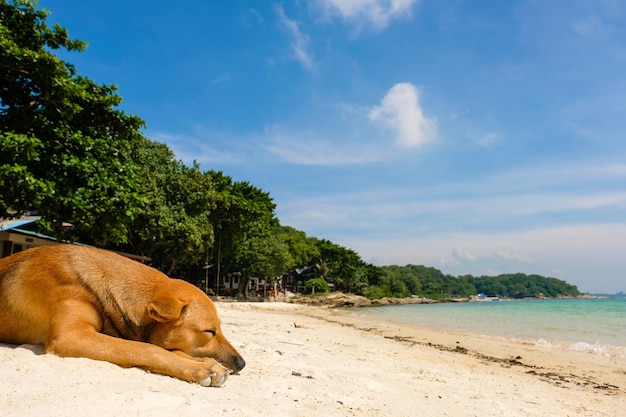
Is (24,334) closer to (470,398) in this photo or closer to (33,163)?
(470,398)

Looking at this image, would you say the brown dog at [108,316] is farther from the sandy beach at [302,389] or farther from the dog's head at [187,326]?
the sandy beach at [302,389]

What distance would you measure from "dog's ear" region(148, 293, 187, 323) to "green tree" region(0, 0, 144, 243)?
7.10m

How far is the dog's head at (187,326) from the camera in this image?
3.65 meters

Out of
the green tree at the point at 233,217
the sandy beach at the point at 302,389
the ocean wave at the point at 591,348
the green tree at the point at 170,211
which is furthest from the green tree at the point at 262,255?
the sandy beach at the point at 302,389

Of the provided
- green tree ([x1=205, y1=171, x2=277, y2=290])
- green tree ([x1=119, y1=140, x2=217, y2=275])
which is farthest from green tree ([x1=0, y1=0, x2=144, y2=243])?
green tree ([x1=205, y1=171, x2=277, y2=290])

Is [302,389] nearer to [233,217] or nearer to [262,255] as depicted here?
[233,217]

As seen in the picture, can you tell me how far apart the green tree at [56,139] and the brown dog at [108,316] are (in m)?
6.36

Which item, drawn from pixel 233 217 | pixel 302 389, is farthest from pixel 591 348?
pixel 233 217

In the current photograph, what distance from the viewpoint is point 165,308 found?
11.9 feet

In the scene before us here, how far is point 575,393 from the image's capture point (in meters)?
7.32

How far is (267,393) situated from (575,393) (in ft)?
20.4

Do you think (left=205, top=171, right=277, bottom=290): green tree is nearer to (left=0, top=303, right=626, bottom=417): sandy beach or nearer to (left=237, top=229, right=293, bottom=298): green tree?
(left=237, top=229, right=293, bottom=298): green tree

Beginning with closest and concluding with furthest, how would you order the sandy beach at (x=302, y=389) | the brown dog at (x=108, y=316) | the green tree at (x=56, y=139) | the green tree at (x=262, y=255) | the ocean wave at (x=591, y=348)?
the sandy beach at (x=302, y=389), the brown dog at (x=108, y=316), the green tree at (x=56, y=139), the ocean wave at (x=591, y=348), the green tree at (x=262, y=255)

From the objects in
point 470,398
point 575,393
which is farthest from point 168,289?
point 575,393
